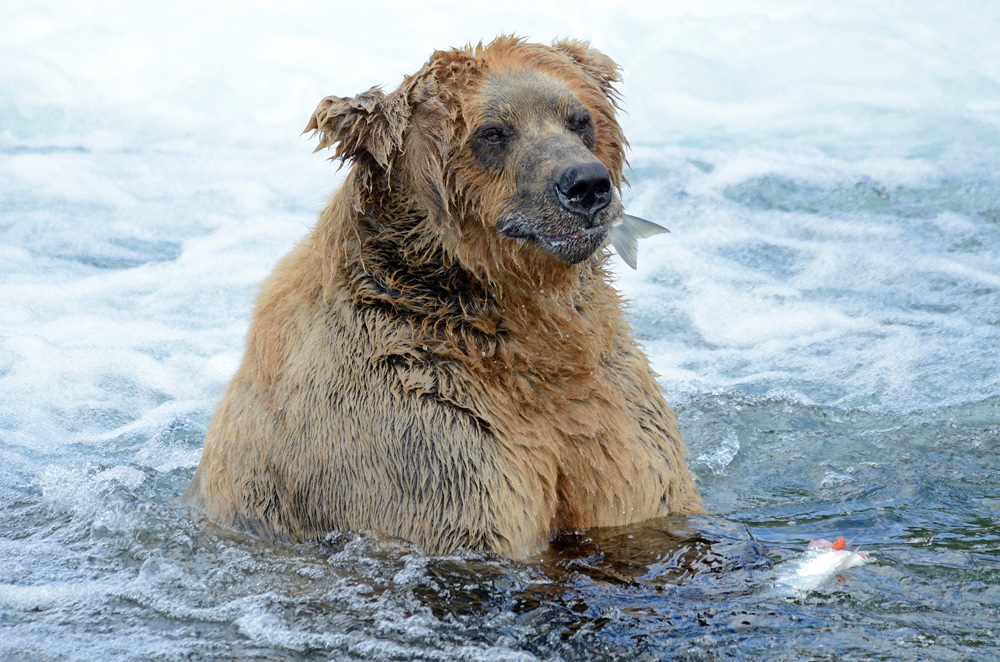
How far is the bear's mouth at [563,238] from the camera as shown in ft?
13.7

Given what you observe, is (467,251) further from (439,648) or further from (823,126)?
(823,126)

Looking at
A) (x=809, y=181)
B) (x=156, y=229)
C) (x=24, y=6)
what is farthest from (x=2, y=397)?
(x=24, y=6)

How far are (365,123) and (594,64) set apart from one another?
45.3 inches

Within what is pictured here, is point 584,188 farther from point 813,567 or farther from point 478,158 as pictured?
point 813,567

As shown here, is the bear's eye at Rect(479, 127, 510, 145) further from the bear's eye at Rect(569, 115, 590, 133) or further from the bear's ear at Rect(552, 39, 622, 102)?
the bear's ear at Rect(552, 39, 622, 102)

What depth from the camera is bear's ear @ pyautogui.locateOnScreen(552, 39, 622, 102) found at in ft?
16.0

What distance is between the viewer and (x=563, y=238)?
13.7ft

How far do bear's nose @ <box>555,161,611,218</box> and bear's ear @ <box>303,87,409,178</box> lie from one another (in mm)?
684

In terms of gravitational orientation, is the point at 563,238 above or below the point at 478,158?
below

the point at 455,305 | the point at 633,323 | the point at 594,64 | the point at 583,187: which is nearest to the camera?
the point at 583,187

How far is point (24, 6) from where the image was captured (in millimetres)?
18406

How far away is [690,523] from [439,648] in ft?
4.42

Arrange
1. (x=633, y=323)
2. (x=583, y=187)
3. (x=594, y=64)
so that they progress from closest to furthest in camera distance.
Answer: (x=583, y=187), (x=594, y=64), (x=633, y=323)

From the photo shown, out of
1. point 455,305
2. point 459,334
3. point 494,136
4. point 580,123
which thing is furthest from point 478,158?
point 459,334
